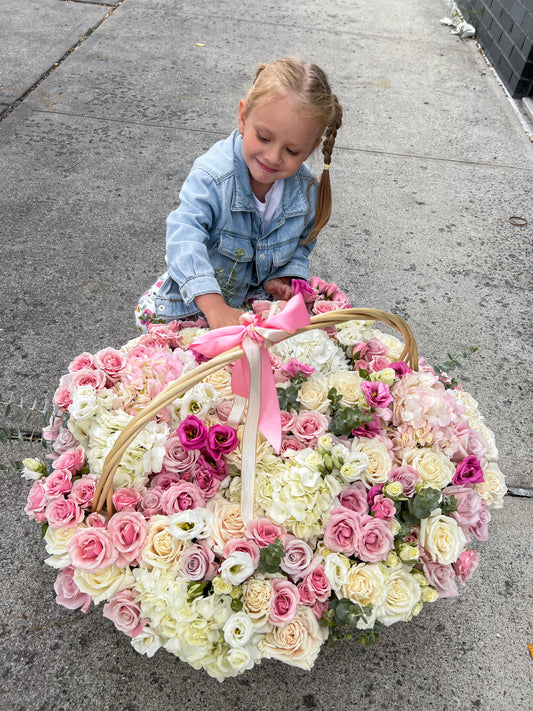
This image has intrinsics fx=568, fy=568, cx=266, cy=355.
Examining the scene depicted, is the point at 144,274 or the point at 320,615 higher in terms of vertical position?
the point at 320,615

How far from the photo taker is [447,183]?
368 cm

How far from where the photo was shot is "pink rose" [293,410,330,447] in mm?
1384

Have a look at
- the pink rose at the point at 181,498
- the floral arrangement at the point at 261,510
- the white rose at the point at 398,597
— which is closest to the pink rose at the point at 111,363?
the floral arrangement at the point at 261,510

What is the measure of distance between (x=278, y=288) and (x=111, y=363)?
824 mm

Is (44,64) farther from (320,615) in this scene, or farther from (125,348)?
(320,615)

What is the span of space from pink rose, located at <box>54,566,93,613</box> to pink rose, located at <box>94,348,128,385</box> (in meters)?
0.46

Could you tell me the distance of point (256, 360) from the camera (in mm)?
1215

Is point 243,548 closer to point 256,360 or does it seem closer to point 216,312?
point 256,360

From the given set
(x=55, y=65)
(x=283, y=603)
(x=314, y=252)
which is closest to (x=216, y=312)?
(x=283, y=603)

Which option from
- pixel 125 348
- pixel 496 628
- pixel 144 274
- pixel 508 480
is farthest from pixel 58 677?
pixel 144 274

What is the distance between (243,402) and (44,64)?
163 inches

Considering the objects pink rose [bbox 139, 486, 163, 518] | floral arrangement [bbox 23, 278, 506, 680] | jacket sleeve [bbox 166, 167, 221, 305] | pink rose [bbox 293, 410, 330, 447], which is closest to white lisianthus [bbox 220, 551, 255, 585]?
floral arrangement [bbox 23, 278, 506, 680]

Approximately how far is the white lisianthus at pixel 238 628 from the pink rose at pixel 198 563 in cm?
10

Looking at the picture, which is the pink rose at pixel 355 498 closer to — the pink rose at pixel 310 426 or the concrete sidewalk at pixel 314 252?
the pink rose at pixel 310 426
